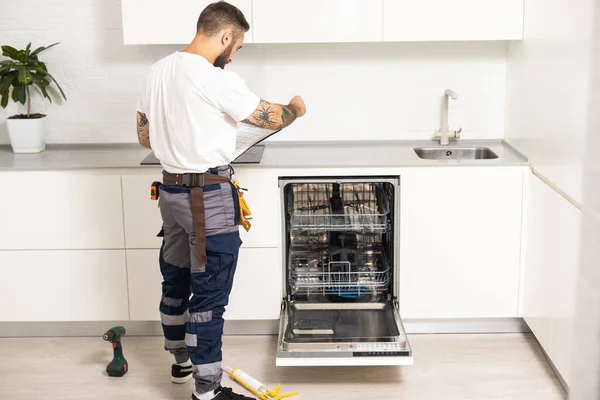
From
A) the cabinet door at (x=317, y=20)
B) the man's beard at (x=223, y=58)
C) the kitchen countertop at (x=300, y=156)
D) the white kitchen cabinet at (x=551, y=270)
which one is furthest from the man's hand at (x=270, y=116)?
the white kitchen cabinet at (x=551, y=270)

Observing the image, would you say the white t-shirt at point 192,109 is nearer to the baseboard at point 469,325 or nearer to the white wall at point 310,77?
the white wall at point 310,77

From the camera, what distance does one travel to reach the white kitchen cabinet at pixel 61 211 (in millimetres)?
3322

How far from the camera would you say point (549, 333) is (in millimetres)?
2980

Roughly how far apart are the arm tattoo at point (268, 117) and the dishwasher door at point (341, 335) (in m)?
0.91

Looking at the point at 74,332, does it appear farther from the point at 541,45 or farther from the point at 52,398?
the point at 541,45

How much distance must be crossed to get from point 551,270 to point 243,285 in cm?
137

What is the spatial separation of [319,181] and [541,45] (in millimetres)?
1110

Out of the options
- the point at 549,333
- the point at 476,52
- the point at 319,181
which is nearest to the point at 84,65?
the point at 319,181

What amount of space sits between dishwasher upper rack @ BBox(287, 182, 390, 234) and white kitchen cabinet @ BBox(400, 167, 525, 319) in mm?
185

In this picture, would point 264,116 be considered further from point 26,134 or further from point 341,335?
point 26,134

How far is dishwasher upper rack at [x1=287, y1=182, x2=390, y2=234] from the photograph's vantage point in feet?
11.0

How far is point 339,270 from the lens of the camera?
3.49 meters

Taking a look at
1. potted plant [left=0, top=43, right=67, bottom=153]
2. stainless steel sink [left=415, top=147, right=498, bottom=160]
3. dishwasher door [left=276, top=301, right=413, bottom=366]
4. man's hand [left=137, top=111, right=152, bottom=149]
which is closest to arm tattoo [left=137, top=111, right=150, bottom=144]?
man's hand [left=137, top=111, right=152, bottom=149]

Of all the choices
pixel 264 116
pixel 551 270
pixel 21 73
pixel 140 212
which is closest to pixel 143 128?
pixel 264 116
